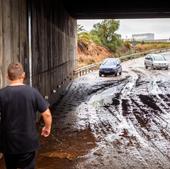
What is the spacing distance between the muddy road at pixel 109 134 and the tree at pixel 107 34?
56.4 metres

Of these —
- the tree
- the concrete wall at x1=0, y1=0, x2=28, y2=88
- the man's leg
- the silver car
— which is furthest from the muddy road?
the tree

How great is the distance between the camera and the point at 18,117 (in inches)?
245

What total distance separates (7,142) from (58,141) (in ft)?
22.7

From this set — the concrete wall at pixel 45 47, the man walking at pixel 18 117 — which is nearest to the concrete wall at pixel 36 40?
the concrete wall at pixel 45 47

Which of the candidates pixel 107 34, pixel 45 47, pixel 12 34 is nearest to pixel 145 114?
pixel 45 47

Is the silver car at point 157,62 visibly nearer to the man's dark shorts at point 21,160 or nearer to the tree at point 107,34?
the tree at point 107,34

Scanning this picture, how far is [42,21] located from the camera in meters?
18.6

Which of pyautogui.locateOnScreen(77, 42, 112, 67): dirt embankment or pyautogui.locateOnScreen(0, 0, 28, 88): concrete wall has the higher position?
pyautogui.locateOnScreen(0, 0, 28, 88): concrete wall

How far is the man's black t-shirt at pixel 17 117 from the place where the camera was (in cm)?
619

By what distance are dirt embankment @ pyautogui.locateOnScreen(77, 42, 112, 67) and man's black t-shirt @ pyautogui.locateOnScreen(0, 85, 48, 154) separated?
60092mm

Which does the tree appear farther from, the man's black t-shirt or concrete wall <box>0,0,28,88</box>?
the man's black t-shirt

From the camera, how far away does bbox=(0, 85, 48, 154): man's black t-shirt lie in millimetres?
6191

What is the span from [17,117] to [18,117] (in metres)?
0.01

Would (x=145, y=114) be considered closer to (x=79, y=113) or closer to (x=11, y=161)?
(x=79, y=113)
